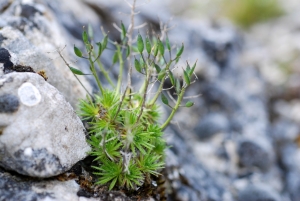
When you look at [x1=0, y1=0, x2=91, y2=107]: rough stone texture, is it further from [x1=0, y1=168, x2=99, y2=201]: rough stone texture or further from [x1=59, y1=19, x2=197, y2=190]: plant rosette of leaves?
[x1=0, y1=168, x2=99, y2=201]: rough stone texture

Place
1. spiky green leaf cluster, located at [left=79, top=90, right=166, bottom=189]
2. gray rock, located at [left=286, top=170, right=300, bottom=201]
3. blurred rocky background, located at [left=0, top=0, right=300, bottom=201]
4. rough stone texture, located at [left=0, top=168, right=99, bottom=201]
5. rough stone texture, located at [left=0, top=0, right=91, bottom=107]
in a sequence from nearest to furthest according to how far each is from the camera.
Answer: rough stone texture, located at [left=0, top=168, right=99, bottom=201] → blurred rocky background, located at [left=0, top=0, right=300, bottom=201] → spiky green leaf cluster, located at [left=79, top=90, right=166, bottom=189] → rough stone texture, located at [left=0, top=0, right=91, bottom=107] → gray rock, located at [left=286, top=170, right=300, bottom=201]

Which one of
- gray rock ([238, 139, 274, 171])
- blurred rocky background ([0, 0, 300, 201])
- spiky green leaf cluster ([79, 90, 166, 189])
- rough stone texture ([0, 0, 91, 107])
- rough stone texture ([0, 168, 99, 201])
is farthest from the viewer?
gray rock ([238, 139, 274, 171])

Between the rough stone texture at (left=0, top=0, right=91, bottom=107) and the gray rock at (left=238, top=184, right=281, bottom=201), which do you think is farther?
the gray rock at (left=238, top=184, right=281, bottom=201)

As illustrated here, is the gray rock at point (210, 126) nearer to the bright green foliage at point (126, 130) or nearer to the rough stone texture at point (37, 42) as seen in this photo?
the rough stone texture at point (37, 42)

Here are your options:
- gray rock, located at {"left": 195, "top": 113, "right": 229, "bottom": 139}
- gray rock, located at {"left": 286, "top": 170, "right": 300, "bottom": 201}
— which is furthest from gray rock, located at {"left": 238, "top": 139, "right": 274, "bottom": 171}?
gray rock, located at {"left": 195, "top": 113, "right": 229, "bottom": 139}

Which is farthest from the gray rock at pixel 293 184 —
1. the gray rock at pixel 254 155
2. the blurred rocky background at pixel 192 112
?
the gray rock at pixel 254 155

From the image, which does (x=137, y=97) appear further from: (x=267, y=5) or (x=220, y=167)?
(x=267, y=5)
